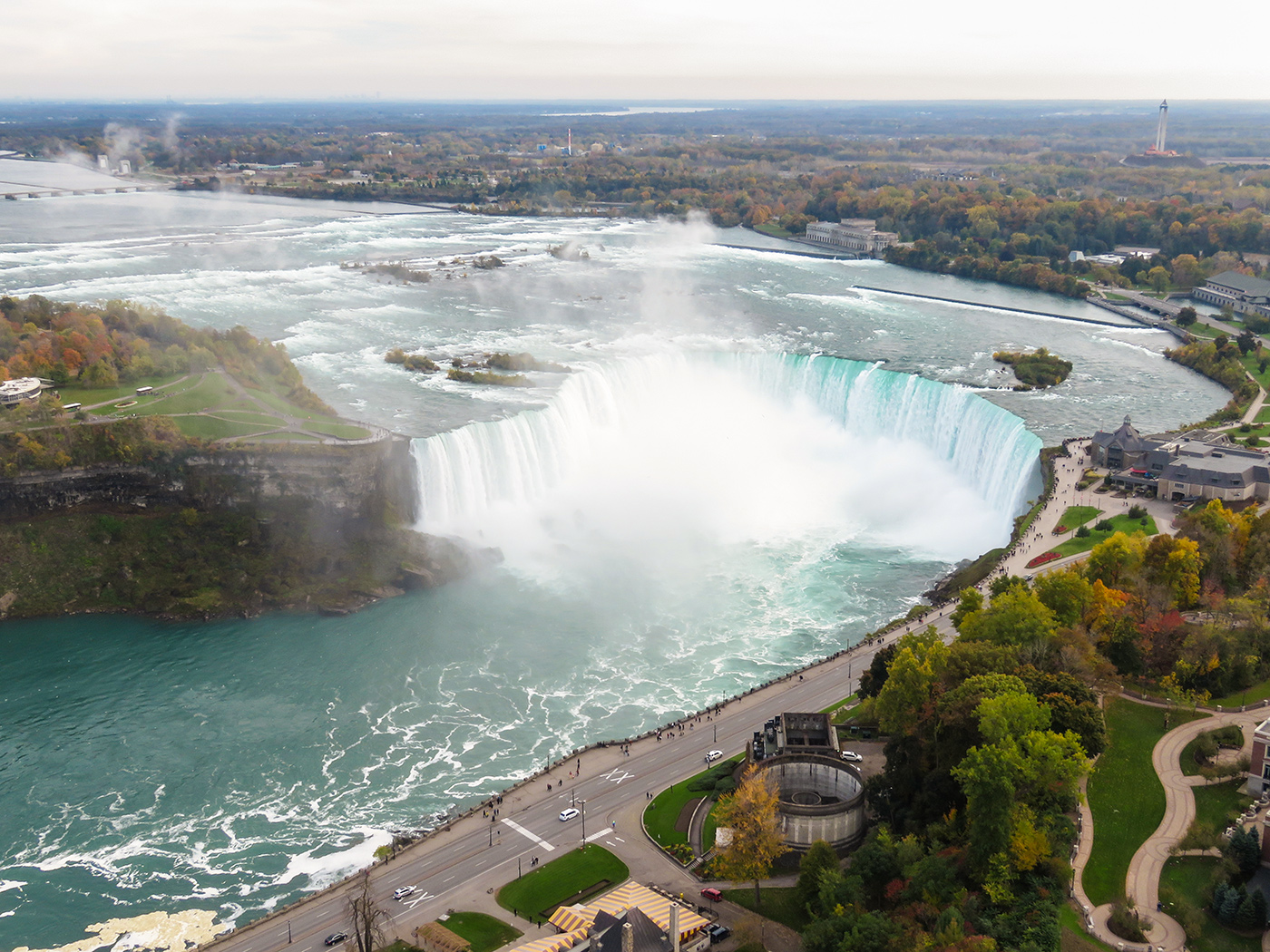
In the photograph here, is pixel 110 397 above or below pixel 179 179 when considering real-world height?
below

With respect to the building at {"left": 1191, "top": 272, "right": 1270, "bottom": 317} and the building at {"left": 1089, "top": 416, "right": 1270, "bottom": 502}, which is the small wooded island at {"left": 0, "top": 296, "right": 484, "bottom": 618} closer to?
the building at {"left": 1089, "top": 416, "right": 1270, "bottom": 502}

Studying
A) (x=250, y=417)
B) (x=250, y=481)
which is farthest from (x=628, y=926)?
(x=250, y=417)

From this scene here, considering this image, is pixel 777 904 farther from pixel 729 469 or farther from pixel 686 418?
pixel 686 418

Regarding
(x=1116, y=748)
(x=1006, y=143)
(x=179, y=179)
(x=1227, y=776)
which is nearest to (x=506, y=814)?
→ (x=1116, y=748)

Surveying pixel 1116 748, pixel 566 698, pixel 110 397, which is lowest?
pixel 566 698

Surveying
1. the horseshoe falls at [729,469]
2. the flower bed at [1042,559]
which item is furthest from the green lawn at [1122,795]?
the horseshoe falls at [729,469]

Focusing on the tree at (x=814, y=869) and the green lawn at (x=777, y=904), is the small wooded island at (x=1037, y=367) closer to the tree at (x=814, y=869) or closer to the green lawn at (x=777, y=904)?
the tree at (x=814, y=869)

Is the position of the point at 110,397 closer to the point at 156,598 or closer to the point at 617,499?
the point at 156,598
